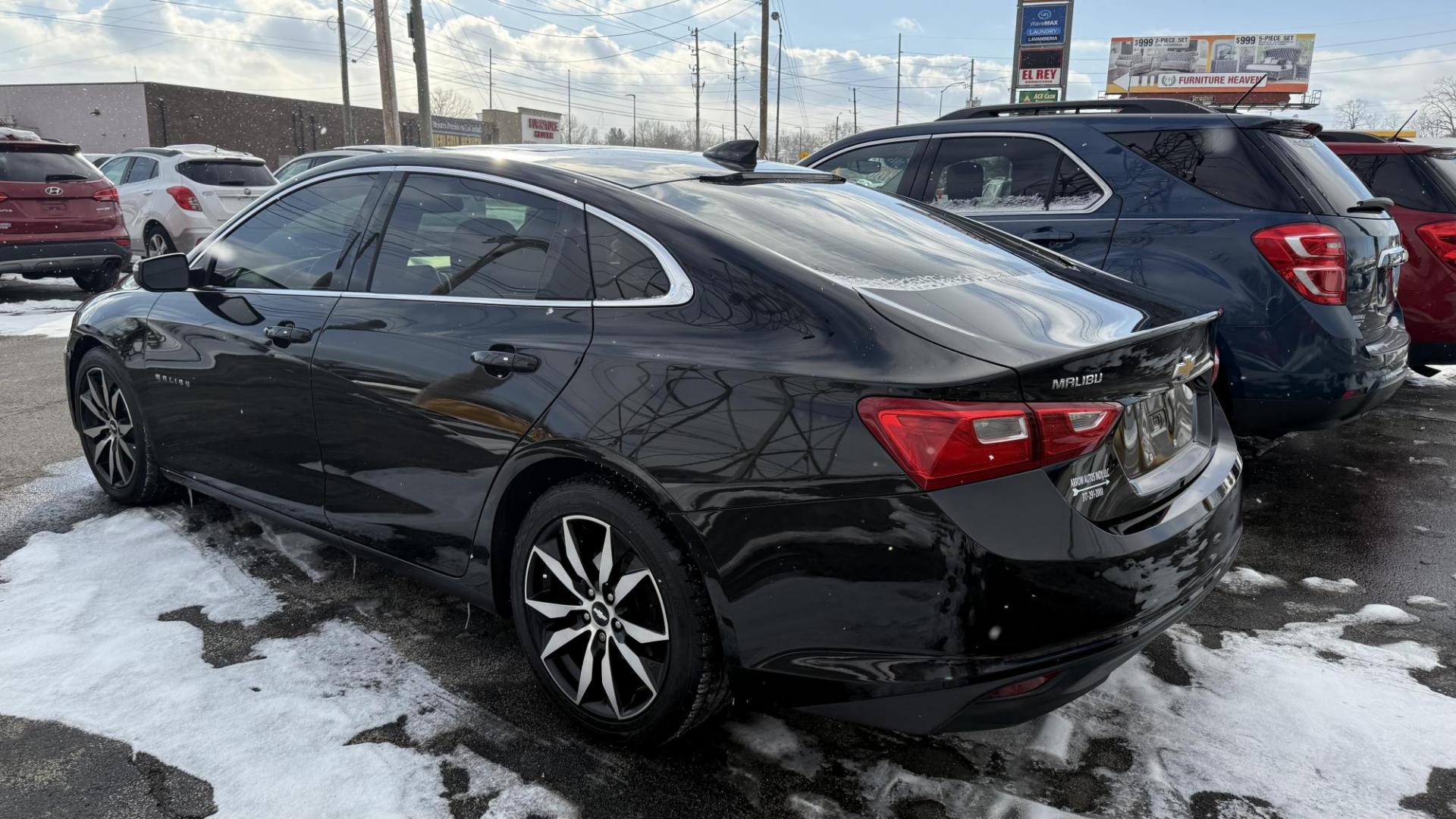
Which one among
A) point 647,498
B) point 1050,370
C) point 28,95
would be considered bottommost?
point 647,498

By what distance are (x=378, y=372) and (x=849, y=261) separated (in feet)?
4.63

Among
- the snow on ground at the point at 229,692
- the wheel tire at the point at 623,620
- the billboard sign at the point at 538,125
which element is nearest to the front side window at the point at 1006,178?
the wheel tire at the point at 623,620

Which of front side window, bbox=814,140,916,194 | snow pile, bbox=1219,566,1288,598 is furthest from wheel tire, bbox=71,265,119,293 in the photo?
snow pile, bbox=1219,566,1288,598

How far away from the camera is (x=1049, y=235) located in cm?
475

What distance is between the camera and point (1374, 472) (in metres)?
5.13

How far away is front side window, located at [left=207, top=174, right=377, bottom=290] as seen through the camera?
3217 millimetres

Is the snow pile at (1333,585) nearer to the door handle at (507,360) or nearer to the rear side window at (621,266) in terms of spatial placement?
the rear side window at (621,266)

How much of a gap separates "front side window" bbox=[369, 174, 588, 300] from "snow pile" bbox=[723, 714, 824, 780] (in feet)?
4.01

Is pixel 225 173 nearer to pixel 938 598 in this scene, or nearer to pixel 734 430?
pixel 734 430

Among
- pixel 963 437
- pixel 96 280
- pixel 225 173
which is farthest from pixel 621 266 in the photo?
pixel 225 173

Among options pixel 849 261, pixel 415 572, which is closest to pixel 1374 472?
pixel 849 261

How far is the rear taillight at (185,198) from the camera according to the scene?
43.2 feet

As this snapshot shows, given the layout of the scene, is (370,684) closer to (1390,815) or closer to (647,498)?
(647,498)

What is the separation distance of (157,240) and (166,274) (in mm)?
11669
